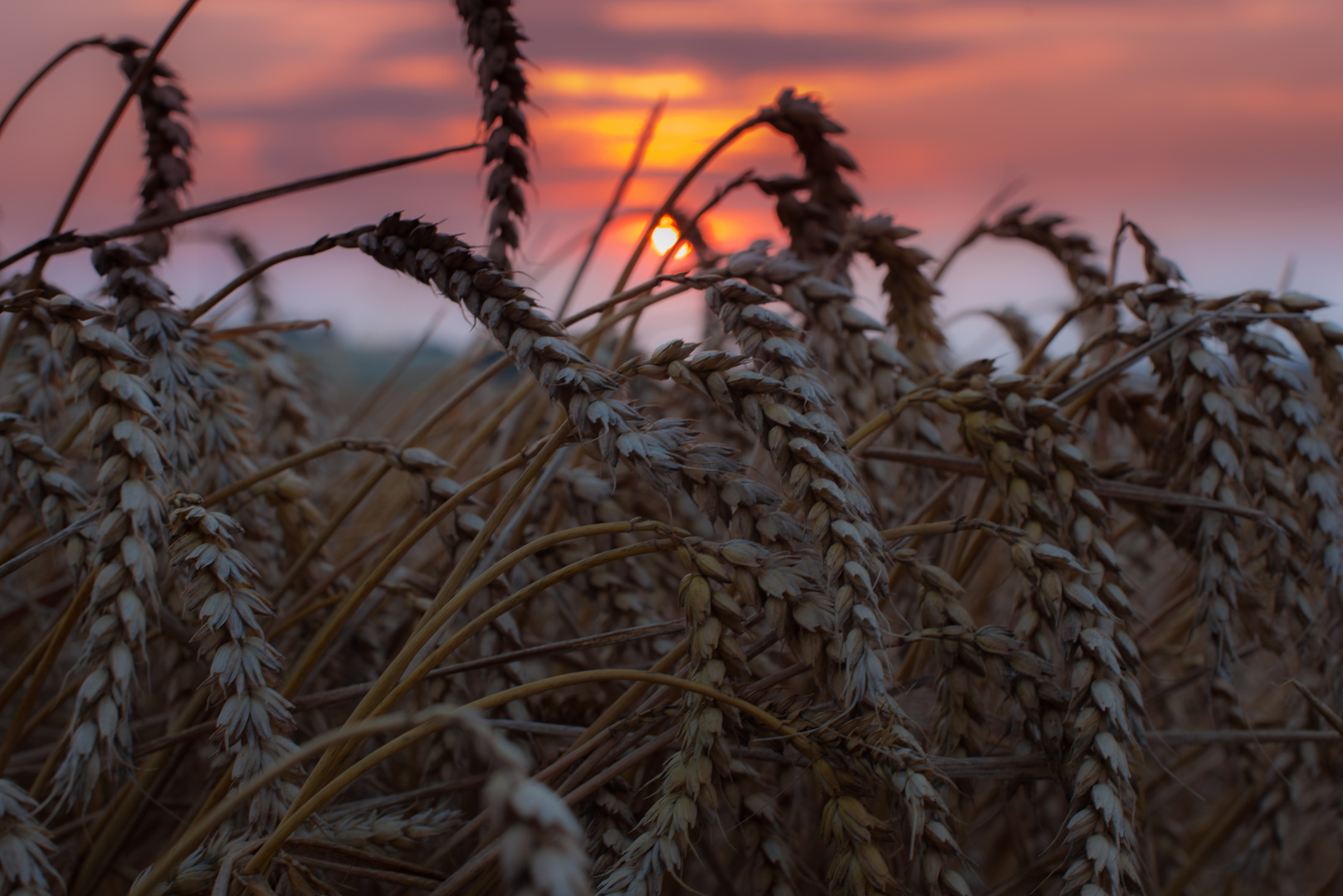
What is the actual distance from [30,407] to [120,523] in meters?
0.58

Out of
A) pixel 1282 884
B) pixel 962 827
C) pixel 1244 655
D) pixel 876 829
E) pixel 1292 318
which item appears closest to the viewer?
pixel 876 829

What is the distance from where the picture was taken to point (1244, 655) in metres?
1.58

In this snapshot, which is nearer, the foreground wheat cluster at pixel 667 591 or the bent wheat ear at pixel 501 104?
the foreground wheat cluster at pixel 667 591

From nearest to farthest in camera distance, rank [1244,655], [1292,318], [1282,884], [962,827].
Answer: [962,827] < [1292,318] < [1244,655] < [1282,884]

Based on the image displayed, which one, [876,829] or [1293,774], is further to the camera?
[1293,774]

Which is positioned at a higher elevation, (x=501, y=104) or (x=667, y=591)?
(x=501, y=104)

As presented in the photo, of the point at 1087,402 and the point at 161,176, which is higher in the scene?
the point at 161,176

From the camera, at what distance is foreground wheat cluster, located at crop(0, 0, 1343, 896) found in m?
0.84

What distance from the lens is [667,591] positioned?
156cm

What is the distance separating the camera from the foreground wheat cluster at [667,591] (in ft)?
2.76

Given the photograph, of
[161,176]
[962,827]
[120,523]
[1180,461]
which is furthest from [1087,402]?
[161,176]

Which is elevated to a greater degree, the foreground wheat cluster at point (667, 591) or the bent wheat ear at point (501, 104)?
the bent wheat ear at point (501, 104)

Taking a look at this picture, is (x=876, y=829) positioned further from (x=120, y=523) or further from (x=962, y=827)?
(x=120, y=523)

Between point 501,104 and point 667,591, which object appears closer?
point 501,104
